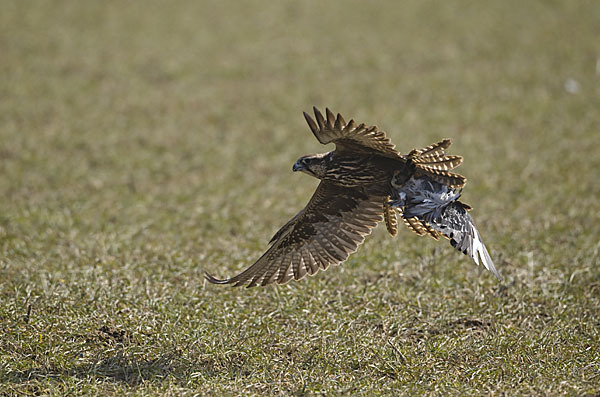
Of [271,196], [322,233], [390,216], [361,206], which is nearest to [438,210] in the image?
[390,216]

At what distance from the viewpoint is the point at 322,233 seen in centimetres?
461

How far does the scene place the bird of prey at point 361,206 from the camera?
13.9 ft

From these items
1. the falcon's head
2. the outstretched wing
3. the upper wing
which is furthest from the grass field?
the upper wing

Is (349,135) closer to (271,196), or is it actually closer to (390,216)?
(390,216)

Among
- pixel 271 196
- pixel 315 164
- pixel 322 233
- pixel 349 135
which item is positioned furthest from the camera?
pixel 271 196

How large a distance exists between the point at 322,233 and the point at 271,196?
2.39 m

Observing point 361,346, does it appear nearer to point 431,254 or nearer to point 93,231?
point 431,254

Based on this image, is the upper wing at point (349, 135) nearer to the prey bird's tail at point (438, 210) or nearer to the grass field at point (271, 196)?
the prey bird's tail at point (438, 210)

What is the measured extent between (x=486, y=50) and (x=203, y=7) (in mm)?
5785

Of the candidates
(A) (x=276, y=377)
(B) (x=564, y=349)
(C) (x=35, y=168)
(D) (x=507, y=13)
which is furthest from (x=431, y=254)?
(D) (x=507, y=13)

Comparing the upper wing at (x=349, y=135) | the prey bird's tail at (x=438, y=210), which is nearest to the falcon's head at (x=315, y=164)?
the upper wing at (x=349, y=135)

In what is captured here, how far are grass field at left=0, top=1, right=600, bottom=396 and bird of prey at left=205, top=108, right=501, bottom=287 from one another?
36cm

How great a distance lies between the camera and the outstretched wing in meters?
4.43

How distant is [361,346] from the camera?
4.14m
